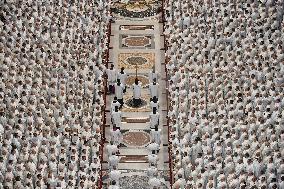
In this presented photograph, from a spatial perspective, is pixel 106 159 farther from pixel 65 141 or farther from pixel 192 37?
pixel 192 37

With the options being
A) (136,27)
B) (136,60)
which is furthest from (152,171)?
(136,27)

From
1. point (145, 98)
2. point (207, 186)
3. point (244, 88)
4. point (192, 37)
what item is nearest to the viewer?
point (207, 186)

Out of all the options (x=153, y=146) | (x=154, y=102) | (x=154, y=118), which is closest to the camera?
(x=153, y=146)

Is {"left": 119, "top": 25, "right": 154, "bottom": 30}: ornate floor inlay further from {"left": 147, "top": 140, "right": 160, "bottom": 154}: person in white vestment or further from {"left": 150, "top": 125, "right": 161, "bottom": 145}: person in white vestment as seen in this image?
{"left": 147, "top": 140, "right": 160, "bottom": 154}: person in white vestment

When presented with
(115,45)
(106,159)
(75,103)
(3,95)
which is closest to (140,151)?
(106,159)

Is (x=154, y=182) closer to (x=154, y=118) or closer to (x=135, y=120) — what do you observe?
(x=154, y=118)

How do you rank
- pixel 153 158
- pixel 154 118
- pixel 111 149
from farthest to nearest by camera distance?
pixel 154 118
pixel 111 149
pixel 153 158

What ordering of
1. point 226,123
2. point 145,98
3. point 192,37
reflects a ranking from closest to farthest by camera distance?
1. point 226,123
2. point 145,98
3. point 192,37
